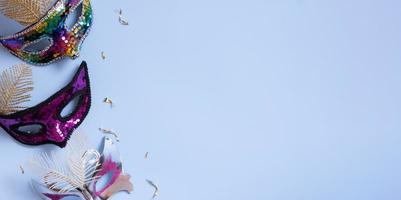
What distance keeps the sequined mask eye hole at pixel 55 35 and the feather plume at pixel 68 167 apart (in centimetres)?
14

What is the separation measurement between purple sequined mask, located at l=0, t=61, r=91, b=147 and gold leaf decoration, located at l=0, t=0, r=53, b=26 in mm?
106

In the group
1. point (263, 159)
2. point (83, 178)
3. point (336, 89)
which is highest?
point (336, 89)

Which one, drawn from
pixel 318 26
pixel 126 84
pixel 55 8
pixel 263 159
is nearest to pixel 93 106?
pixel 126 84

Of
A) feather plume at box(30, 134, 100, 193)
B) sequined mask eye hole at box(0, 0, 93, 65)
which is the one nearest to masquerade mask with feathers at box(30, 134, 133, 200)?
feather plume at box(30, 134, 100, 193)

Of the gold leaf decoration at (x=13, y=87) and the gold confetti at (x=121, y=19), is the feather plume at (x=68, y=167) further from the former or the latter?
the gold confetti at (x=121, y=19)

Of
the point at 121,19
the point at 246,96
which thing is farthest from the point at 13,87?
the point at 246,96

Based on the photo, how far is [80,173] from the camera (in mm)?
729

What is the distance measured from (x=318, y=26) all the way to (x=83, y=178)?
52cm

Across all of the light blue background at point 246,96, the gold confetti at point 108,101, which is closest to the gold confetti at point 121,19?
the light blue background at point 246,96

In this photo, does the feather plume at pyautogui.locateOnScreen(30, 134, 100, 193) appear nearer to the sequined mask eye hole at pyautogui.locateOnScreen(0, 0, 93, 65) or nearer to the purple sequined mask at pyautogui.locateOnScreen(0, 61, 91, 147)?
the purple sequined mask at pyautogui.locateOnScreen(0, 61, 91, 147)

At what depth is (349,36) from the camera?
917 millimetres

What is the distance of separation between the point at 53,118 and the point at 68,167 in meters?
0.10

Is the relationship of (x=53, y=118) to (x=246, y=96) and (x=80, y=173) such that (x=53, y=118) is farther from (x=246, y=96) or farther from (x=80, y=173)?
(x=246, y=96)

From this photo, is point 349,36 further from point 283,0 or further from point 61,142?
point 61,142
